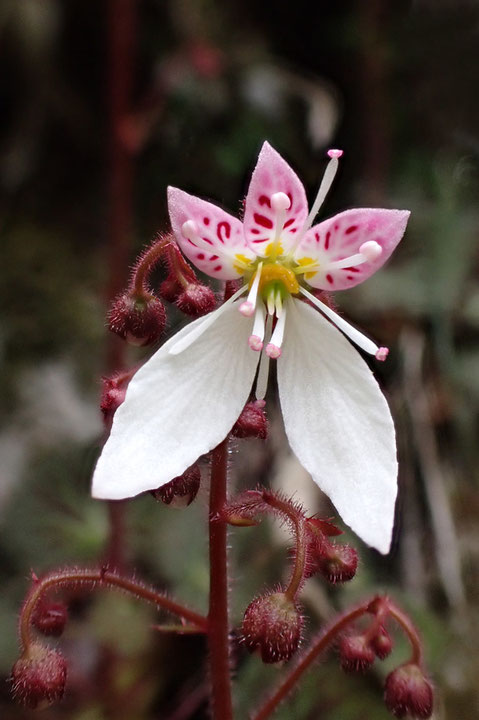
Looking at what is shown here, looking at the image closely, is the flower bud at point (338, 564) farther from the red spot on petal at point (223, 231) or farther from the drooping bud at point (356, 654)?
the red spot on petal at point (223, 231)

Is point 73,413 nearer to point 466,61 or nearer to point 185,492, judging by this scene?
point 185,492

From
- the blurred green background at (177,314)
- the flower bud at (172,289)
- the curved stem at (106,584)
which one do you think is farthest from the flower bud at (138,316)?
the blurred green background at (177,314)

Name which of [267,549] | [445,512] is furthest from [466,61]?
[267,549]

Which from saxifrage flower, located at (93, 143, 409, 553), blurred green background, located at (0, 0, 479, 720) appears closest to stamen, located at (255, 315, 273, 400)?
saxifrage flower, located at (93, 143, 409, 553)

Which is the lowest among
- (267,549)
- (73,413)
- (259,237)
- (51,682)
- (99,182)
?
(73,413)

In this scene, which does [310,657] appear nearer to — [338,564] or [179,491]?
[338,564]

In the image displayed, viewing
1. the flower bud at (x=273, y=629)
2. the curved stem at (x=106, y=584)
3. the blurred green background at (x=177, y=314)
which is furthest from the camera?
the blurred green background at (x=177, y=314)
